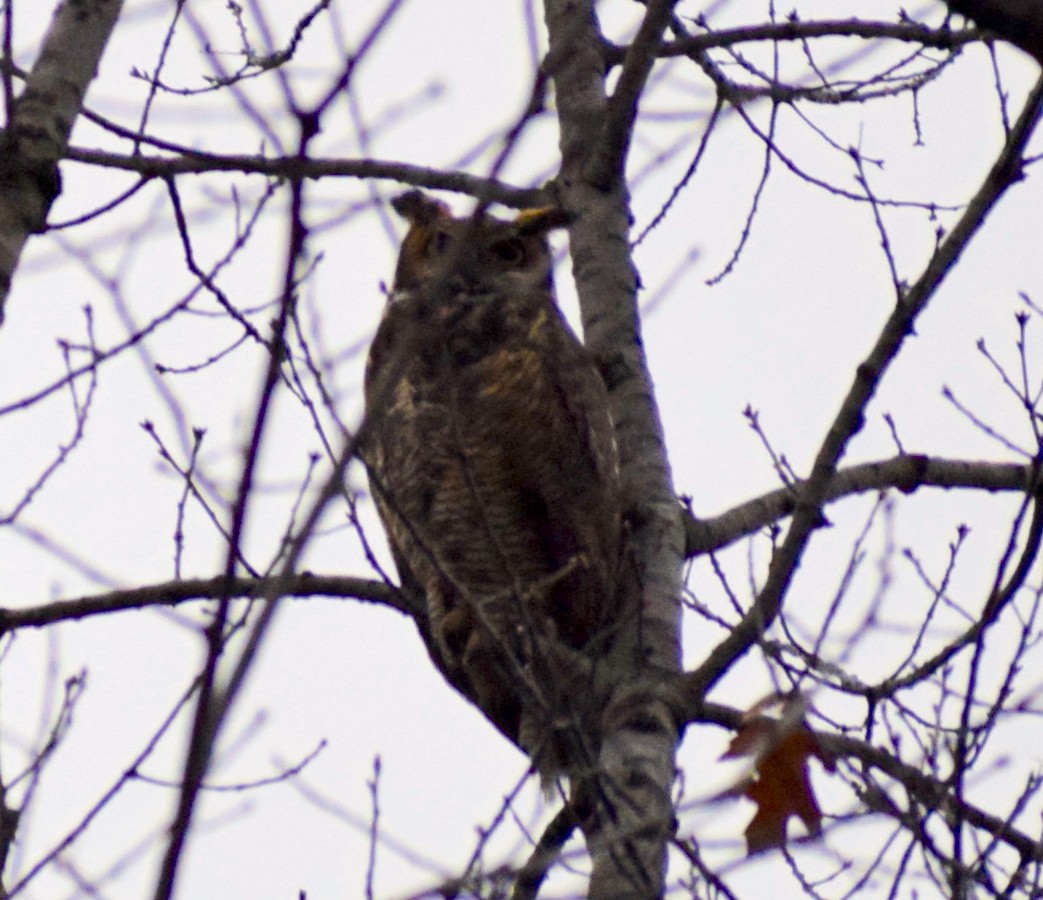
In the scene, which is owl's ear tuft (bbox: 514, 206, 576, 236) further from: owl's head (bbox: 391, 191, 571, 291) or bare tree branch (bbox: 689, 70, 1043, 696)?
bare tree branch (bbox: 689, 70, 1043, 696)

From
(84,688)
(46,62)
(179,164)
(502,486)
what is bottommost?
(84,688)

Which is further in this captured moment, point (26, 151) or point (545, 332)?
point (545, 332)

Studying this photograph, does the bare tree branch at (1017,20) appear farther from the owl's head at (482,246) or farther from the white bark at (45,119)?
the owl's head at (482,246)

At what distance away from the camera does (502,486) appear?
14.4 ft

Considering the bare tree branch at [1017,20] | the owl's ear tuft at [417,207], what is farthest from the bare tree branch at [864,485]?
the bare tree branch at [1017,20]

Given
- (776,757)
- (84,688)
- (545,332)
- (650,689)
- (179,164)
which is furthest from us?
(545,332)

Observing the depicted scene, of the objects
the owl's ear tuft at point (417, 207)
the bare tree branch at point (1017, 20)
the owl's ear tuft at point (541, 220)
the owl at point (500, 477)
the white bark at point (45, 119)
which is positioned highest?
Result: the owl's ear tuft at point (417, 207)

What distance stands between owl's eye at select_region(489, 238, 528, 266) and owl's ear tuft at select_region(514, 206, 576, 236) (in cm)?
8

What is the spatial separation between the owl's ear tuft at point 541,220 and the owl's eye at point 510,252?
0.25 feet

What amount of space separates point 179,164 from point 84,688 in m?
1.42

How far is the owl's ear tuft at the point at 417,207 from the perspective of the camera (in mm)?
5129

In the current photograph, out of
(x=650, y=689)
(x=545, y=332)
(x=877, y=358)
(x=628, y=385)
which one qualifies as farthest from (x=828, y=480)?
(x=545, y=332)

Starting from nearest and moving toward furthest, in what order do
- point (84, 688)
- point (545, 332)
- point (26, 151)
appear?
1. point (26, 151)
2. point (84, 688)
3. point (545, 332)

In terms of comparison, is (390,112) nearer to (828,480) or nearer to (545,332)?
(828,480)
